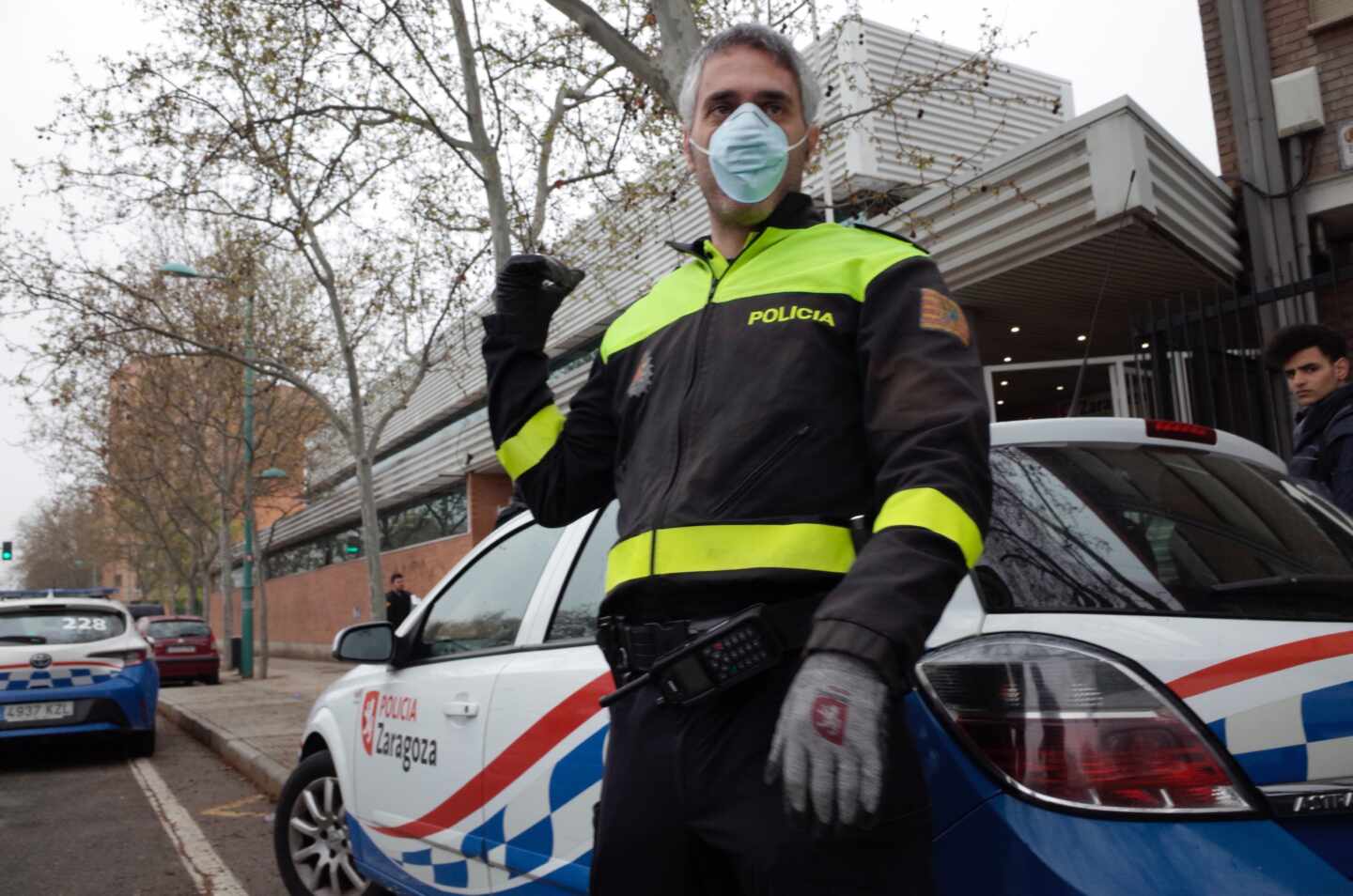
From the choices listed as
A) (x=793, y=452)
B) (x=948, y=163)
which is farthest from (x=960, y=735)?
(x=948, y=163)

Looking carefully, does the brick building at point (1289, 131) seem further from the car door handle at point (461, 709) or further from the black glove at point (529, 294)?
the black glove at point (529, 294)

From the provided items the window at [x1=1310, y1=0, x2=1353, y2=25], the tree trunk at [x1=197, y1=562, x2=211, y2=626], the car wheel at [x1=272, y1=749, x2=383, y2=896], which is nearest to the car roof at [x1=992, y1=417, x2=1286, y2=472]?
the car wheel at [x1=272, y1=749, x2=383, y2=896]

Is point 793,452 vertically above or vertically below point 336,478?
below

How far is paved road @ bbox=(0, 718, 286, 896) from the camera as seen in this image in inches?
210

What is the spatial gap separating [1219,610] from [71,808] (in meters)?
7.71

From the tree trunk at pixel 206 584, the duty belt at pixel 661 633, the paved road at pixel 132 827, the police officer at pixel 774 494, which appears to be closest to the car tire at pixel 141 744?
the paved road at pixel 132 827

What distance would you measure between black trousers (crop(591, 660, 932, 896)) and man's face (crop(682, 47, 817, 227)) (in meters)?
0.77

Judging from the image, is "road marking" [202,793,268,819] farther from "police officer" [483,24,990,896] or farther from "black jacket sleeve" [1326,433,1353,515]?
"black jacket sleeve" [1326,433,1353,515]

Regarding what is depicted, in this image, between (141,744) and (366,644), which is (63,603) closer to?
(141,744)

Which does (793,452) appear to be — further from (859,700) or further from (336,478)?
(336,478)

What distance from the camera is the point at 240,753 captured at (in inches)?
357

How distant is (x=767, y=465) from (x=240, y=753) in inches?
340

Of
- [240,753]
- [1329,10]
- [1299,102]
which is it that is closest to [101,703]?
[240,753]

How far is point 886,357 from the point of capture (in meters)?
1.57
